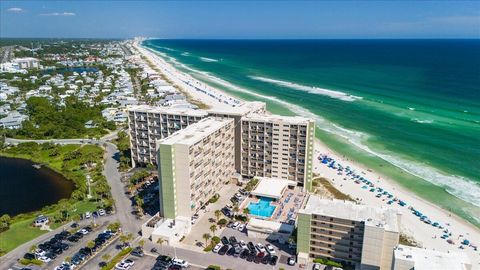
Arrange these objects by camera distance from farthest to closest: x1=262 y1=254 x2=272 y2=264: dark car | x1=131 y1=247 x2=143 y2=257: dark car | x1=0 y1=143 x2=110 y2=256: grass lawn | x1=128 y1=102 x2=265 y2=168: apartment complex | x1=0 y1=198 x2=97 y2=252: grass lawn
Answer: x1=128 y1=102 x2=265 y2=168: apartment complex → x1=0 y1=143 x2=110 y2=256: grass lawn → x1=0 y1=198 x2=97 y2=252: grass lawn → x1=131 y1=247 x2=143 y2=257: dark car → x1=262 y1=254 x2=272 y2=264: dark car

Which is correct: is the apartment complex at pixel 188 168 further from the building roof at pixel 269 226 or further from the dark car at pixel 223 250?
the building roof at pixel 269 226

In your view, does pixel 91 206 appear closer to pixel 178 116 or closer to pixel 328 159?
pixel 178 116

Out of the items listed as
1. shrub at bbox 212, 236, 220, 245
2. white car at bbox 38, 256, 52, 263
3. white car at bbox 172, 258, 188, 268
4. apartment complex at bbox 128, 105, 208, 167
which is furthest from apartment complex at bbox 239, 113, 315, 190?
white car at bbox 38, 256, 52, 263

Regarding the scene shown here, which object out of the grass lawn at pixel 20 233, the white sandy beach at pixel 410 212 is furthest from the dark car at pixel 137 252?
the white sandy beach at pixel 410 212

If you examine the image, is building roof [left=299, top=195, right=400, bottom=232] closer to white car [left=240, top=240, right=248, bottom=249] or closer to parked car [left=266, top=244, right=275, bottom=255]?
parked car [left=266, top=244, right=275, bottom=255]

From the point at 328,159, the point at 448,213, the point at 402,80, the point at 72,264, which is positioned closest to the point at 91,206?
the point at 72,264

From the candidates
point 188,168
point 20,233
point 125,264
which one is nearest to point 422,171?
point 188,168

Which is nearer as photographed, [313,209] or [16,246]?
[313,209]
